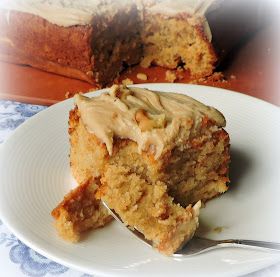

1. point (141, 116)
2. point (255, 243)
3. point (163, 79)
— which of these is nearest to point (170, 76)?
point (163, 79)

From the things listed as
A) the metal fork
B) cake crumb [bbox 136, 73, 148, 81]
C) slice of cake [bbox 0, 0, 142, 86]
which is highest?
the metal fork

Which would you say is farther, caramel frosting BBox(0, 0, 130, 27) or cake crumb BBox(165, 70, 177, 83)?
cake crumb BBox(165, 70, 177, 83)

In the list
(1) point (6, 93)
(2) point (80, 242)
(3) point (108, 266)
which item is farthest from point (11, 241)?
(1) point (6, 93)

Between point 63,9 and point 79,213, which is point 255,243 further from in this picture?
point 63,9

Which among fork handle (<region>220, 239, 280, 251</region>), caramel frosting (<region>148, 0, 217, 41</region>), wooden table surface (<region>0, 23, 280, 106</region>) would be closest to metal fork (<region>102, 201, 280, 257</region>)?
fork handle (<region>220, 239, 280, 251</region>)

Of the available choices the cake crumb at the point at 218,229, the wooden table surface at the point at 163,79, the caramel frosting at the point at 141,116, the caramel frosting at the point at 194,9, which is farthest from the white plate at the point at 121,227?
the caramel frosting at the point at 194,9

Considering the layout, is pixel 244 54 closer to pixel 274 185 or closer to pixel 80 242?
pixel 274 185

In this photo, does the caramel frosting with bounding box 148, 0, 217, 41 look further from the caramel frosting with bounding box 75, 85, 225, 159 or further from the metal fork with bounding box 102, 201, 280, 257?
the metal fork with bounding box 102, 201, 280, 257

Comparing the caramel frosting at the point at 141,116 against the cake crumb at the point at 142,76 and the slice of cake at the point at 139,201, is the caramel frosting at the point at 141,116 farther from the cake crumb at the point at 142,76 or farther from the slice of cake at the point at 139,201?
the cake crumb at the point at 142,76
